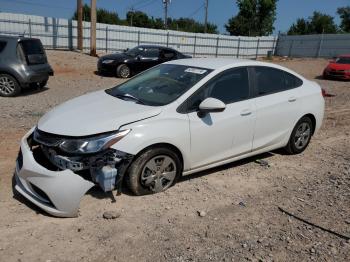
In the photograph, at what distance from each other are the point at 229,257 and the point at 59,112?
254cm

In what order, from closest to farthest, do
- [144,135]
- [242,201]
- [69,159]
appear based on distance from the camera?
1. [69,159]
2. [144,135]
3. [242,201]

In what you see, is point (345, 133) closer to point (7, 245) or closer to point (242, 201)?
point (242, 201)

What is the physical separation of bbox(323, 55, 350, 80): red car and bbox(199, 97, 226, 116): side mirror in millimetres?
16971

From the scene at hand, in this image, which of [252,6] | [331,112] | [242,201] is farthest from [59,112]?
[252,6]

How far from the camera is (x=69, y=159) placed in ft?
12.2

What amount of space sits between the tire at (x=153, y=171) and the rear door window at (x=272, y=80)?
5.45 feet

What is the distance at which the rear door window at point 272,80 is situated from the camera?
516 centimetres

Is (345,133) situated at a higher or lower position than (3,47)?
lower

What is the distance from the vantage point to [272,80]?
5.37 metres

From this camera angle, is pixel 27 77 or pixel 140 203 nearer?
pixel 140 203

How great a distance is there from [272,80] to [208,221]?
2.48 m

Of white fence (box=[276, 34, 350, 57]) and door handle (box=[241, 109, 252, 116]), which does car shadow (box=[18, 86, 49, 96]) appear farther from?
white fence (box=[276, 34, 350, 57])

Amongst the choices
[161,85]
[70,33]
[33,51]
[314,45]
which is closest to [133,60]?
[33,51]

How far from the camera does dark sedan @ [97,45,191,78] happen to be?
629 inches
